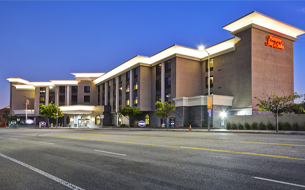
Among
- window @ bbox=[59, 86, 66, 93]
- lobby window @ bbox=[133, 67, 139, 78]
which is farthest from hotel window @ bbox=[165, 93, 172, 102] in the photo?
window @ bbox=[59, 86, 66, 93]

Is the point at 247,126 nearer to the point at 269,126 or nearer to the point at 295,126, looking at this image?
the point at 269,126

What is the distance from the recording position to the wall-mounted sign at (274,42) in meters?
39.0

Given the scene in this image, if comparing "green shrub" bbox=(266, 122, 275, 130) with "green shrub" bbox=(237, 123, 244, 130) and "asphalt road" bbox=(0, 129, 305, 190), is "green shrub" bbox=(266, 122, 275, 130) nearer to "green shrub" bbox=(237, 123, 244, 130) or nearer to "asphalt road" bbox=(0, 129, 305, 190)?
"green shrub" bbox=(237, 123, 244, 130)

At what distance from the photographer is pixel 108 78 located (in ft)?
236

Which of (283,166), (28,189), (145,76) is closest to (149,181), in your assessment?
(28,189)

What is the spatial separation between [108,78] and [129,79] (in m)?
14.6

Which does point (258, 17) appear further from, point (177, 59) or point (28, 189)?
point (28, 189)

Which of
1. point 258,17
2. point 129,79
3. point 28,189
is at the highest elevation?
point 258,17

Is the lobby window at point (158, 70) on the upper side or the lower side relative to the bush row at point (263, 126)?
upper

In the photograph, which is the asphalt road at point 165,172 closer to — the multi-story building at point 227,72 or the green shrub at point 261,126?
the green shrub at point 261,126

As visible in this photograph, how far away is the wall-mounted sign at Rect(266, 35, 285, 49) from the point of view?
39000 mm

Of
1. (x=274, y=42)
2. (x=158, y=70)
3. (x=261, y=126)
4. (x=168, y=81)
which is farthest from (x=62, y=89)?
(x=261, y=126)

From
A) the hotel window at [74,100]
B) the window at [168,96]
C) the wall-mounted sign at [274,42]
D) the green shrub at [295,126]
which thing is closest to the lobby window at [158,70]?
the window at [168,96]

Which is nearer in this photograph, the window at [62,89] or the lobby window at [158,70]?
the lobby window at [158,70]
